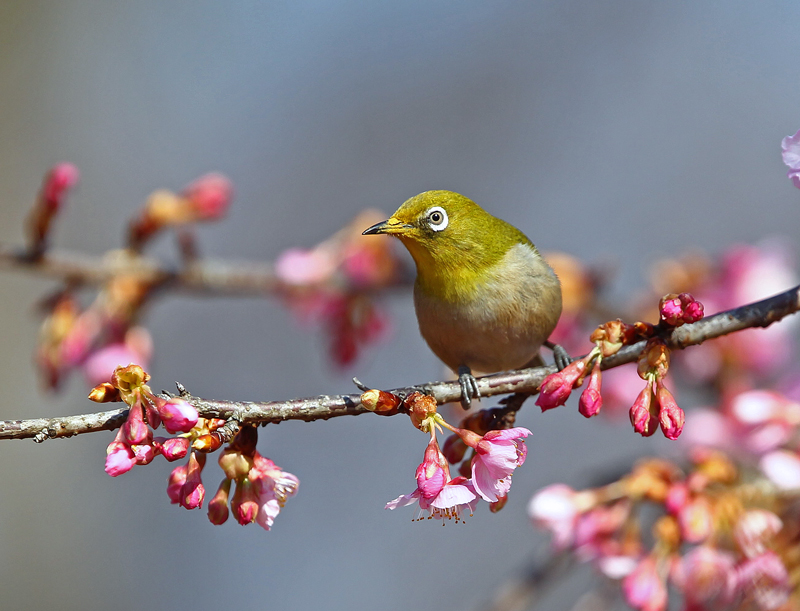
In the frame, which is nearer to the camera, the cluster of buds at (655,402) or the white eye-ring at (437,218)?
the cluster of buds at (655,402)

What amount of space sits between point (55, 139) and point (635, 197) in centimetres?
680

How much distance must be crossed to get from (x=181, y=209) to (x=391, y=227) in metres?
1.53

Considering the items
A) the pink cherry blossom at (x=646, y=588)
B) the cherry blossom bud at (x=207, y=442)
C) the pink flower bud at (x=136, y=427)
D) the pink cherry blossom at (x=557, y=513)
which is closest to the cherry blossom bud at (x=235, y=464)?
the cherry blossom bud at (x=207, y=442)

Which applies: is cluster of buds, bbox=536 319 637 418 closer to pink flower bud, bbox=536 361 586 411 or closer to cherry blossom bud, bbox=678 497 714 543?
pink flower bud, bbox=536 361 586 411

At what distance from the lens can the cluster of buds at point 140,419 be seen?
1.67 metres

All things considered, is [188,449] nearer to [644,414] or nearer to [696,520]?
[644,414]

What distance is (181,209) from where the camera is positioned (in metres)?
3.67

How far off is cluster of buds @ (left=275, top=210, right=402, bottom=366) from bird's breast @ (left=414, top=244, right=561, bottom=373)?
134 centimetres

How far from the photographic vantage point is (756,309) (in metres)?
1.89

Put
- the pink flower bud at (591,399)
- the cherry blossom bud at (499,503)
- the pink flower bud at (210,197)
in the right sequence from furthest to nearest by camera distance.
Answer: the pink flower bud at (210,197) < the cherry blossom bud at (499,503) < the pink flower bud at (591,399)

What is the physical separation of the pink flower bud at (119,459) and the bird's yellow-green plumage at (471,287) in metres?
1.16

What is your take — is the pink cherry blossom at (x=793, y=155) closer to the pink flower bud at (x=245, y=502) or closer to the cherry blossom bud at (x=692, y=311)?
the cherry blossom bud at (x=692, y=311)

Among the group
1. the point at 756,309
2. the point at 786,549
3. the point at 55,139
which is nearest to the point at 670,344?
the point at 756,309

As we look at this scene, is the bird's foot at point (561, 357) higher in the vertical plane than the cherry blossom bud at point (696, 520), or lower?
higher
